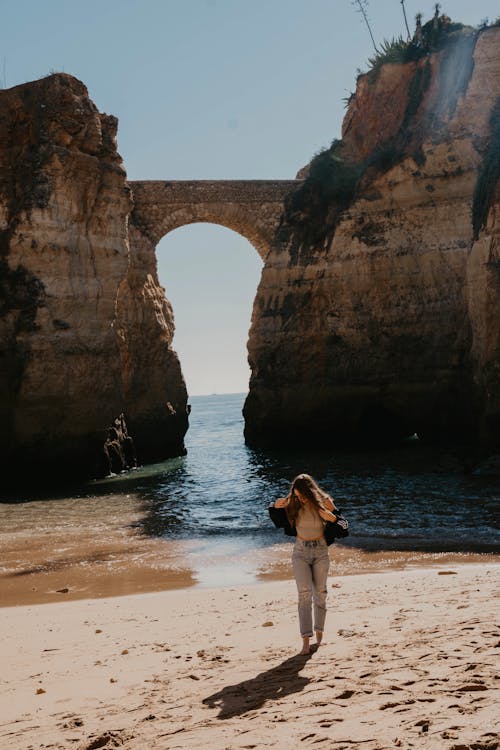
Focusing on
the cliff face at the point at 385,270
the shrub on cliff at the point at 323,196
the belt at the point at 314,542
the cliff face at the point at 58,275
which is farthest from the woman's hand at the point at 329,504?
the shrub on cliff at the point at 323,196

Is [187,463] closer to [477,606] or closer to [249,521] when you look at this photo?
[249,521]

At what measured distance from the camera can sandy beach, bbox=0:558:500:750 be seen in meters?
3.39

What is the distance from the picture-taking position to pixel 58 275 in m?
17.3

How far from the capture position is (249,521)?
481 inches

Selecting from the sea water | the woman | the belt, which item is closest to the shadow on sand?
the woman

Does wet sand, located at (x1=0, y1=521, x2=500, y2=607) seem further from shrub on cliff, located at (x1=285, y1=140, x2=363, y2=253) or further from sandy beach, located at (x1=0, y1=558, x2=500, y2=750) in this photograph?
shrub on cliff, located at (x1=285, y1=140, x2=363, y2=253)

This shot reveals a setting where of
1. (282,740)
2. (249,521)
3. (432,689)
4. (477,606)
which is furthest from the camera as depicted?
(249,521)

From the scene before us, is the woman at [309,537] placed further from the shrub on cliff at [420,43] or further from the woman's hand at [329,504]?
the shrub on cliff at [420,43]

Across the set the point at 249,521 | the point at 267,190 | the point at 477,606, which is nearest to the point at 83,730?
the point at 477,606

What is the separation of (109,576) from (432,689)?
5485 mm

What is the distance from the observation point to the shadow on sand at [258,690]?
3.84 meters

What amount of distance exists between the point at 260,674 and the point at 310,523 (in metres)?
1.05

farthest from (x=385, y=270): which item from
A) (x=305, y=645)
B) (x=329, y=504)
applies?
(x=305, y=645)

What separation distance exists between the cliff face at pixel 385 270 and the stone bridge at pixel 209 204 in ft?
12.4
